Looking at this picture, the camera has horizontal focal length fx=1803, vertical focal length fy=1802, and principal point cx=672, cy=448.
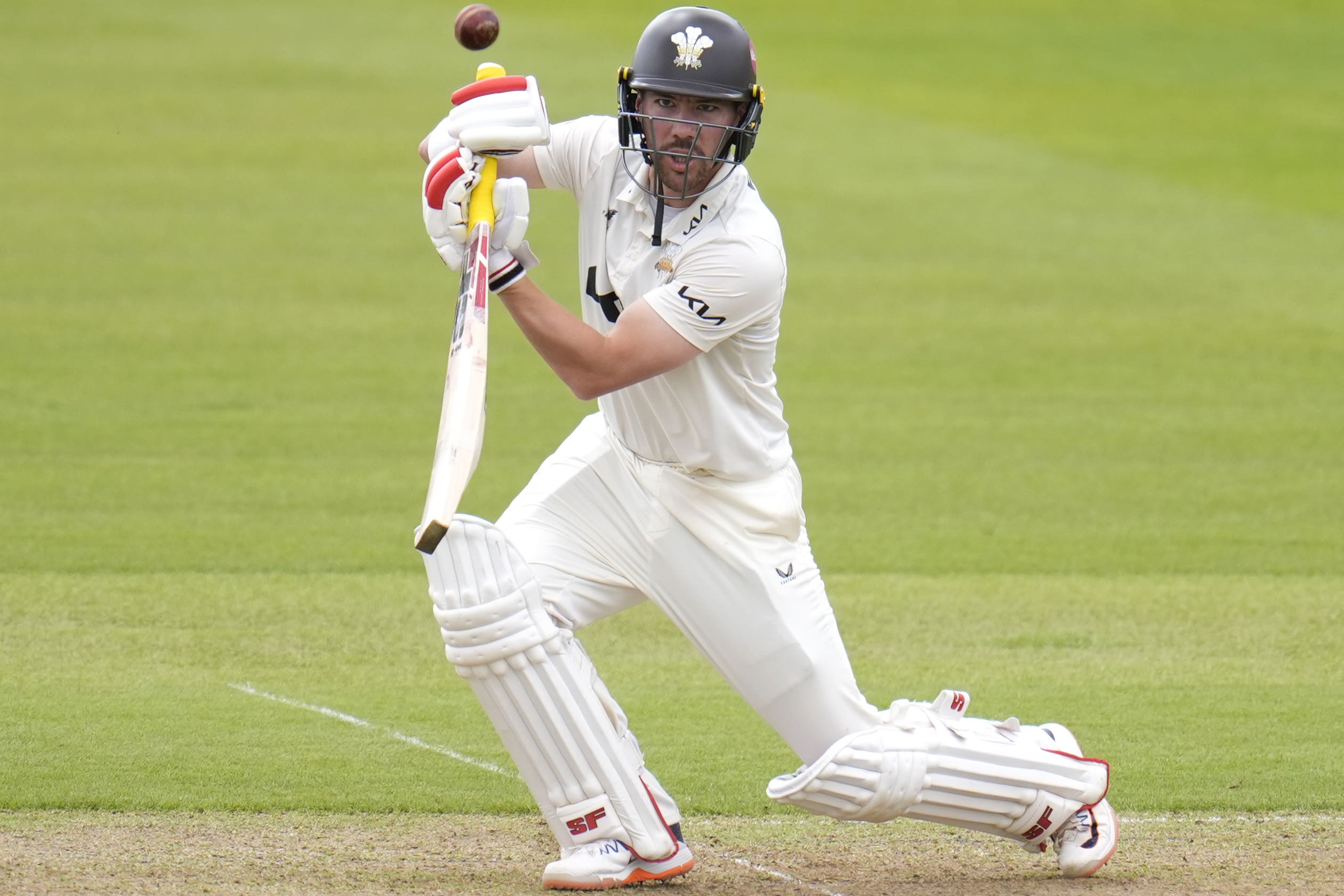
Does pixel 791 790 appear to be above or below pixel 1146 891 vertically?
above

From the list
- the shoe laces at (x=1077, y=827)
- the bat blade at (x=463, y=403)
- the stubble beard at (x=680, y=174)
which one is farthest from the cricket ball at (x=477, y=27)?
the shoe laces at (x=1077, y=827)

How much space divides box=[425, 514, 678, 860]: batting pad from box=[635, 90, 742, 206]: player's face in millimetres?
984

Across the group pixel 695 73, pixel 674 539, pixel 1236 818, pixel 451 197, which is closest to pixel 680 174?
pixel 695 73

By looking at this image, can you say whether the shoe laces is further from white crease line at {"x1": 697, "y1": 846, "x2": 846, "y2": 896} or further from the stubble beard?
the stubble beard

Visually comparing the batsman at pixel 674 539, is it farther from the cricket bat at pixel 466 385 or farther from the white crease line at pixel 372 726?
the white crease line at pixel 372 726

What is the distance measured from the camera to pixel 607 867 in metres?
4.51

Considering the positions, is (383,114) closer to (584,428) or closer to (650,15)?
(650,15)

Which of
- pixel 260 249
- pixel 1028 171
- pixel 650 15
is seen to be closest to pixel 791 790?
pixel 260 249

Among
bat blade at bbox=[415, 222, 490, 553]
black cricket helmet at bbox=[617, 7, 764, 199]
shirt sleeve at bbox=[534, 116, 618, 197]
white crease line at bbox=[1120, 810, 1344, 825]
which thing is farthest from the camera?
white crease line at bbox=[1120, 810, 1344, 825]

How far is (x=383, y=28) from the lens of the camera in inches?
986

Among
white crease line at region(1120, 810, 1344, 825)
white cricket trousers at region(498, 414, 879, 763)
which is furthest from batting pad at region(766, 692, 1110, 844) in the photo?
white crease line at region(1120, 810, 1344, 825)

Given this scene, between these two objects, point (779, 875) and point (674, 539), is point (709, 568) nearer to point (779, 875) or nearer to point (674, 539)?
point (674, 539)

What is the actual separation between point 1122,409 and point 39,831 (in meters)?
7.88

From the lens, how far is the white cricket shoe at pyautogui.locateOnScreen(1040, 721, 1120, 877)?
4.60m
